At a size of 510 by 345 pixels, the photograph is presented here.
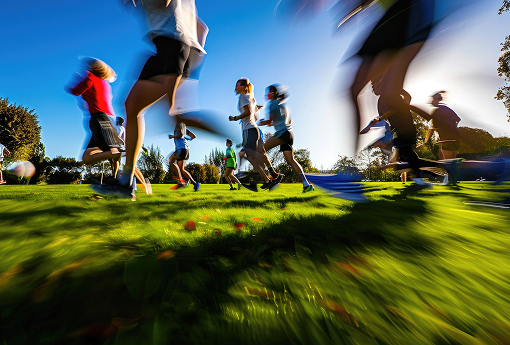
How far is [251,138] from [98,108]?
2.92m

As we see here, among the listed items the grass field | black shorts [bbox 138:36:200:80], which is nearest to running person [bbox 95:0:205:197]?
black shorts [bbox 138:36:200:80]

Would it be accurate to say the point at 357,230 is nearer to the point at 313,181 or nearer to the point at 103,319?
the point at 103,319

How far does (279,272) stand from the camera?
90cm

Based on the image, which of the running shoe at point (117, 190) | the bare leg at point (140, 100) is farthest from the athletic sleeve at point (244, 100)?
the running shoe at point (117, 190)

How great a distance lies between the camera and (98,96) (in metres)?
4.02

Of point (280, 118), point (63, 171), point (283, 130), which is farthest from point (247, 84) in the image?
point (63, 171)

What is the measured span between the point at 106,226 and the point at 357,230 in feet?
5.86

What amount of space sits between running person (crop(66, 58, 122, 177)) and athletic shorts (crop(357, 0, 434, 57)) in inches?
163

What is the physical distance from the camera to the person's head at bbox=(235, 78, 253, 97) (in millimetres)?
4816

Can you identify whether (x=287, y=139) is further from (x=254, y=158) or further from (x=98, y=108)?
(x=98, y=108)

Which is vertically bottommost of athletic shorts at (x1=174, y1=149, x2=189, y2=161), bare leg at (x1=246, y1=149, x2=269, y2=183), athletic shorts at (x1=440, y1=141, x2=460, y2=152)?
bare leg at (x1=246, y1=149, x2=269, y2=183)

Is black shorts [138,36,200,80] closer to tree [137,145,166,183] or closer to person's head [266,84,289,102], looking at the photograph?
person's head [266,84,289,102]

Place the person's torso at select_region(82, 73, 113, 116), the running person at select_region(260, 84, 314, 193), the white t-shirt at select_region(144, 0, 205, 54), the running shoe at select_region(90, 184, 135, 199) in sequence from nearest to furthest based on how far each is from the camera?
the white t-shirt at select_region(144, 0, 205, 54)
the running shoe at select_region(90, 184, 135, 199)
the person's torso at select_region(82, 73, 113, 116)
the running person at select_region(260, 84, 314, 193)

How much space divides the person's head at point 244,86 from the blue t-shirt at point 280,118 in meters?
0.63
